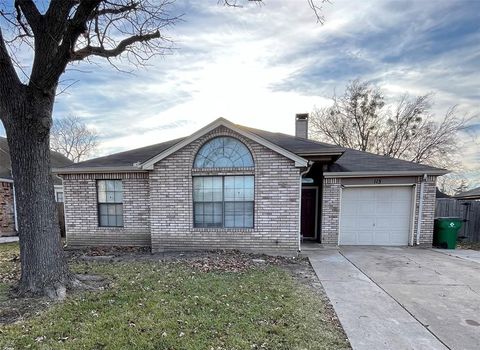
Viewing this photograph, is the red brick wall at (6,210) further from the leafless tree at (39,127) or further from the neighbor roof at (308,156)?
the leafless tree at (39,127)

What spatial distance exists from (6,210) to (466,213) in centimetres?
2239

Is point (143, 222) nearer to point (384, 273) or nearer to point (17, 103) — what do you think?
point (17, 103)

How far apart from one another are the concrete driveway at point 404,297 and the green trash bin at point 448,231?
1.17m

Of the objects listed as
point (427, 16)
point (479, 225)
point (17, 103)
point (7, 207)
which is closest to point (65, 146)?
point (7, 207)

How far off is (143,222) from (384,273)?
7.47 meters

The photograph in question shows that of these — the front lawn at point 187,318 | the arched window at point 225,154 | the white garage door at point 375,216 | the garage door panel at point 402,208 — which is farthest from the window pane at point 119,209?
the garage door panel at point 402,208

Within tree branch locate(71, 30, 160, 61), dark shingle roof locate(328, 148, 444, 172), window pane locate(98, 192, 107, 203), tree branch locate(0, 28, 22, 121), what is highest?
tree branch locate(71, 30, 160, 61)

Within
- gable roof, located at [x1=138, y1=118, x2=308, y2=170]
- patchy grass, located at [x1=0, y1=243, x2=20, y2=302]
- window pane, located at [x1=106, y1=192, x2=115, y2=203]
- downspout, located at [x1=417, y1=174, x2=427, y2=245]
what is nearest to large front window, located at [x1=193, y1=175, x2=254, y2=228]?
gable roof, located at [x1=138, y1=118, x2=308, y2=170]

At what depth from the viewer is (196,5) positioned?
19.2 ft

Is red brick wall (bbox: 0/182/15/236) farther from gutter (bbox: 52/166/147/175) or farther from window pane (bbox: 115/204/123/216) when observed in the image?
window pane (bbox: 115/204/123/216)

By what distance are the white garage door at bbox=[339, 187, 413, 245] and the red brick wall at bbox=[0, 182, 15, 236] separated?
53.0 ft

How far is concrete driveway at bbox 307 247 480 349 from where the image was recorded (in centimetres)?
332

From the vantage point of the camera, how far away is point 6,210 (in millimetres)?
12922

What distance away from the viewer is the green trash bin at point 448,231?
9.04 meters
